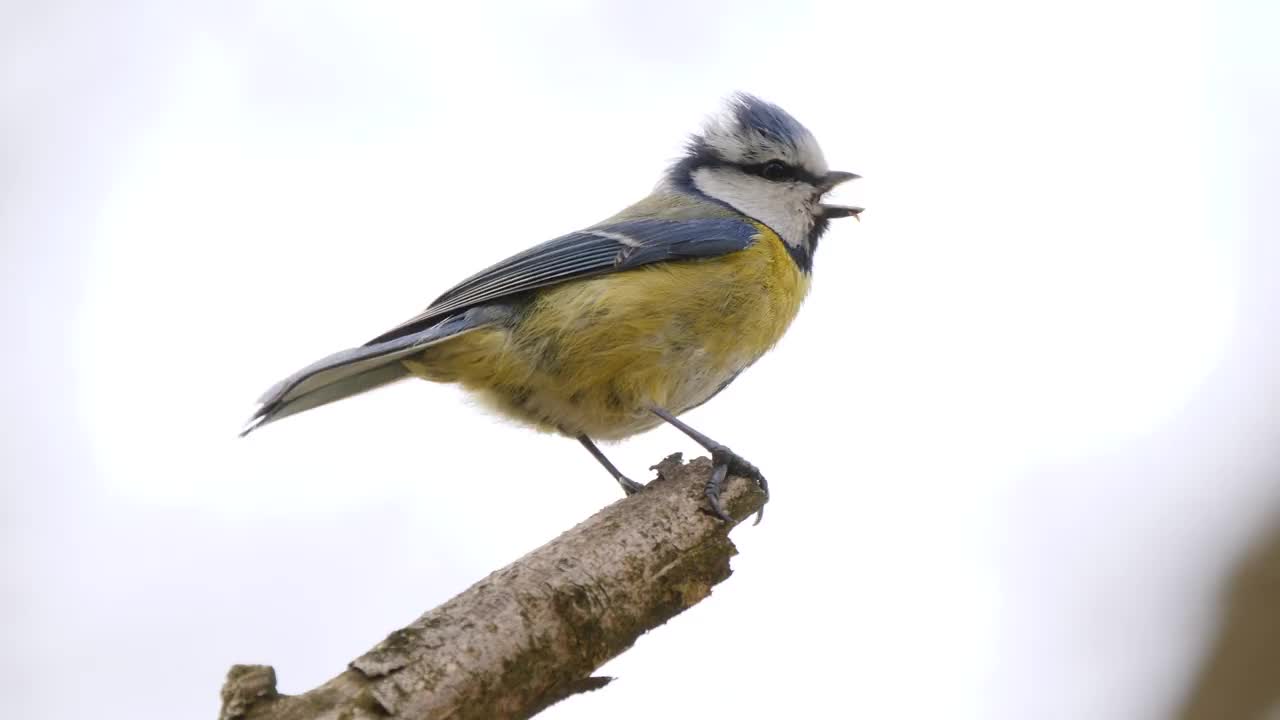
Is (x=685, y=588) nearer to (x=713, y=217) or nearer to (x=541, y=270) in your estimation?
(x=541, y=270)

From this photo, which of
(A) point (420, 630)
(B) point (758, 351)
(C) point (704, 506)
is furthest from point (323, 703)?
(B) point (758, 351)

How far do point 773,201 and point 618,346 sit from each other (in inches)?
40.9

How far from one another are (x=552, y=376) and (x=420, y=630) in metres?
1.39

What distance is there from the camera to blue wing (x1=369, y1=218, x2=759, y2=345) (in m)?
3.61

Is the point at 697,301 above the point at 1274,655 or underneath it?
above

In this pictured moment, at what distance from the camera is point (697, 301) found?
11.8 feet

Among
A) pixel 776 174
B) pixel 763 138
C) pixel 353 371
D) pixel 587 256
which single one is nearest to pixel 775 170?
pixel 776 174

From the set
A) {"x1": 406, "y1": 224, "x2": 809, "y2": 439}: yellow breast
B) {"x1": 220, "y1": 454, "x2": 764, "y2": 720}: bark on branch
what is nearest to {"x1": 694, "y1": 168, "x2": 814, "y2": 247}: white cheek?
{"x1": 406, "y1": 224, "x2": 809, "y2": 439}: yellow breast

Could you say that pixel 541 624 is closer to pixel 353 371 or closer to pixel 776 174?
pixel 353 371

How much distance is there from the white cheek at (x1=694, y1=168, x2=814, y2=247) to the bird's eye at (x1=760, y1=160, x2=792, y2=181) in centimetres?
2

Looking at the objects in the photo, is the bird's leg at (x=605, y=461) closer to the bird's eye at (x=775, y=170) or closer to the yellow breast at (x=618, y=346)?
the yellow breast at (x=618, y=346)

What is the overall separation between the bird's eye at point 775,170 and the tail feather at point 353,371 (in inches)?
48.3

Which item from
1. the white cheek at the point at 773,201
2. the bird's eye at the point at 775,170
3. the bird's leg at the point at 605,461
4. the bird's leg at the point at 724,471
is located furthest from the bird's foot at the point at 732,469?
the bird's eye at the point at 775,170

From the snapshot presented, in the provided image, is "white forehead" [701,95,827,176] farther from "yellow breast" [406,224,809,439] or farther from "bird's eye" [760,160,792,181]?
"yellow breast" [406,224,809,439]
